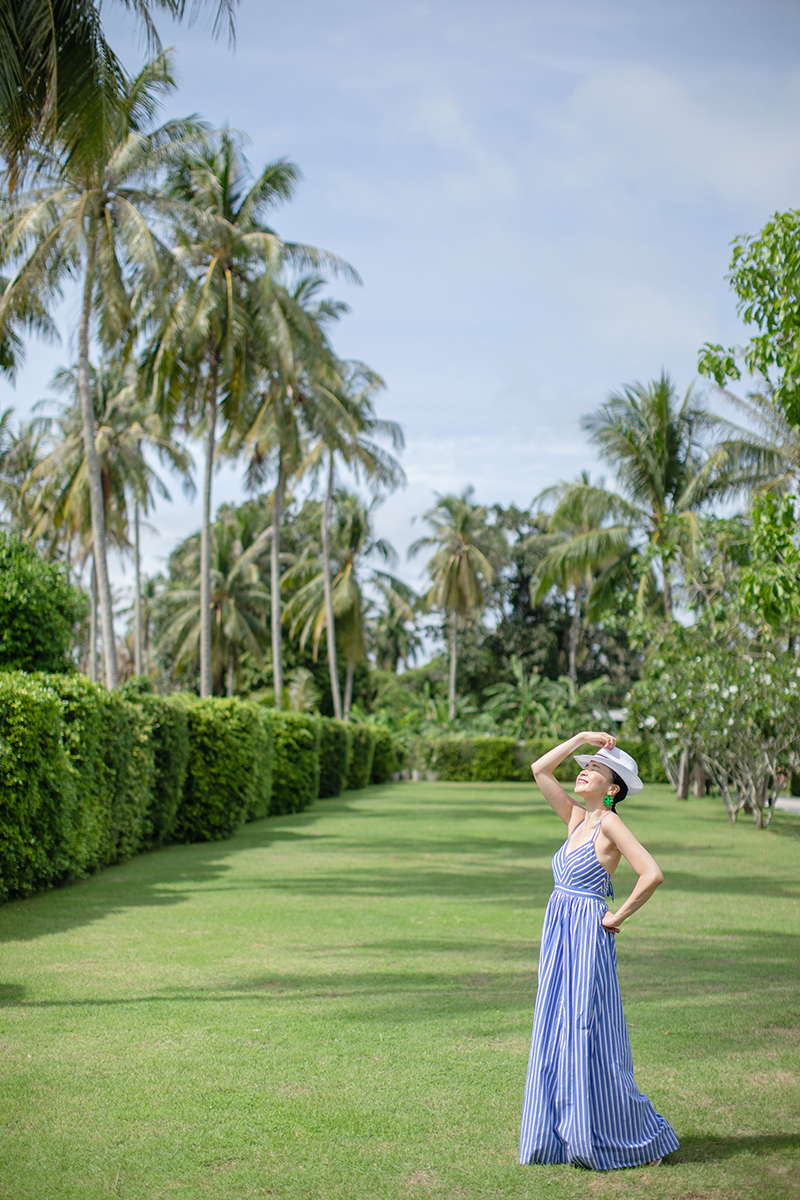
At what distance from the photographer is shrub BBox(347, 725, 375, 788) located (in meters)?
30.8

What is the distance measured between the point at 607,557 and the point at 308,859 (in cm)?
1579

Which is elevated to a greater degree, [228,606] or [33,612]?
[228,606]

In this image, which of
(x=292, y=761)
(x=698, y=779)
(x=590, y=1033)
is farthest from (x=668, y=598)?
(x=590, y=1033)

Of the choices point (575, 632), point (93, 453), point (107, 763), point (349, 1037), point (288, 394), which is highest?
point (288, 394)

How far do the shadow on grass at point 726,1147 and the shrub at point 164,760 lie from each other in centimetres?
1003

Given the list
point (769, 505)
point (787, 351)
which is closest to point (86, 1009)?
point (769, 505)

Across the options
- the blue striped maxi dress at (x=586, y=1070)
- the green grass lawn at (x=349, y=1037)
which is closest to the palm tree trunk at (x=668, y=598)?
the green grass lawn at (x=349, y=1037)

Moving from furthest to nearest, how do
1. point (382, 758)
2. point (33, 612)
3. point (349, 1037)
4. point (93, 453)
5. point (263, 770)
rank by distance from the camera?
point (382, 758), point (263, 770), point (93, 453), point (33, 612), point (349, 1037)

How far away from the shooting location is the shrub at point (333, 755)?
25859 millimetres

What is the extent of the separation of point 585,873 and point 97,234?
17055 millimetres

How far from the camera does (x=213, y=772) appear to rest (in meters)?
15.1

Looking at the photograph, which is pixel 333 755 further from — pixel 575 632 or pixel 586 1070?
pixel 586 1070

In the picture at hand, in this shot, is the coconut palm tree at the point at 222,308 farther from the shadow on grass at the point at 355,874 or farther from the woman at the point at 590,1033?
the woman at the point at 590,1033

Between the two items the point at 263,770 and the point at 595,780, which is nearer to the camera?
the point at 595,780
